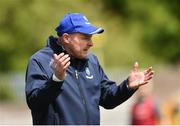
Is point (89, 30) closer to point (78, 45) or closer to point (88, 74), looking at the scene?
point (78, 45)

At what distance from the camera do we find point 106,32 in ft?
119

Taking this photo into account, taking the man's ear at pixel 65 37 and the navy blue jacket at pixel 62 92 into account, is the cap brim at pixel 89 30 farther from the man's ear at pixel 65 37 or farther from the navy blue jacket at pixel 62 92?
the navy blue jacket at pixel 62 92

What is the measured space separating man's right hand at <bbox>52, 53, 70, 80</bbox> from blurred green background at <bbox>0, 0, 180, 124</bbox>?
1893 cm

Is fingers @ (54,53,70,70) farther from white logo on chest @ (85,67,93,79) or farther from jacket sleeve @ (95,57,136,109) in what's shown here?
jacket sleeve @ (95,57,136,109)

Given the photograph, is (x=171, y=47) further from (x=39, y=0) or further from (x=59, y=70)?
(x=59, y=70)

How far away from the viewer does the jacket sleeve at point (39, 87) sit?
285 inches

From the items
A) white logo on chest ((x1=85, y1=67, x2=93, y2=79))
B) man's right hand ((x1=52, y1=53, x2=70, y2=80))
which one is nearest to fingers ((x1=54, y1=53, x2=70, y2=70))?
man's right hand ((x1=52, y1=53, x2=70, y2=80))

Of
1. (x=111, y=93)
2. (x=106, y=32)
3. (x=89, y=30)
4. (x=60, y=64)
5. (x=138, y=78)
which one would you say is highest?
(x=89, y=30)

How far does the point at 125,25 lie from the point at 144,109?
24.3m

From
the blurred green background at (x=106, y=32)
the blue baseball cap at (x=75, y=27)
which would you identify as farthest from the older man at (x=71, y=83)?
the blurred green background at (x=106, y=32)

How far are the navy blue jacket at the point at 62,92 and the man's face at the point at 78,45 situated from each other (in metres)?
0.09

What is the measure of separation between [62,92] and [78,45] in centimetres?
42

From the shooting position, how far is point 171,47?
1550 inches

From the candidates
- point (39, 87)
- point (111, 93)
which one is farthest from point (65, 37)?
point (111, 93)
